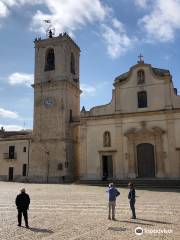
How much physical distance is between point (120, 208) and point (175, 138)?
17113mm

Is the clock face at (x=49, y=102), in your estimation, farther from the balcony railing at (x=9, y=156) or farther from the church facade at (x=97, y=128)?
the balcony railing at (x=9, y=156)

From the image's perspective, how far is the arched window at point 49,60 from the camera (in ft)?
127

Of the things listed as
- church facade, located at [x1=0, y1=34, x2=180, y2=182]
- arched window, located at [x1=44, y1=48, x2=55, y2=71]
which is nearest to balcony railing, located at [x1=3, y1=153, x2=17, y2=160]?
church facade, located at [x1=0, y1=34, x2=180, y2=182]

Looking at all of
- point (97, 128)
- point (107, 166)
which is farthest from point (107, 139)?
point (107, 166)

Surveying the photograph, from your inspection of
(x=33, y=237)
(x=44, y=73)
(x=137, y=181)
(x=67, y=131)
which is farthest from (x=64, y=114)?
(x=33, y=237)

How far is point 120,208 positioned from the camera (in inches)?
574

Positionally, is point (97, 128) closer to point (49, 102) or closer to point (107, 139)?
point (107, 139)

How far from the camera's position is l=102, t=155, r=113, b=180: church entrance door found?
3241 cm

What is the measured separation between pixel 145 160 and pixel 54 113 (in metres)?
11.7

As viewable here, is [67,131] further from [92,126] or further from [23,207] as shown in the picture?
[23,207]

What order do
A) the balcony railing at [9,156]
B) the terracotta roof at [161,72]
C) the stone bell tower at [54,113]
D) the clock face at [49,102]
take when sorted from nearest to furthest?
the terracotta roof at [161,72]
the stone bell tower at [54,113]
the clock face at [49,102]
the balcony railing at [9,156]

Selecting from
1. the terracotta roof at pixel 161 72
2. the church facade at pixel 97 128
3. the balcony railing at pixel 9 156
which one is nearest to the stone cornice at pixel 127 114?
the church facade at pixel 97 128

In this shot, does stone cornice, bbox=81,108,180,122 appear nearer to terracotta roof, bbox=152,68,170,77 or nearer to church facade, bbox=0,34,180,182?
church facade, bbox=0,34,180,182

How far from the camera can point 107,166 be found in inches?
1289
